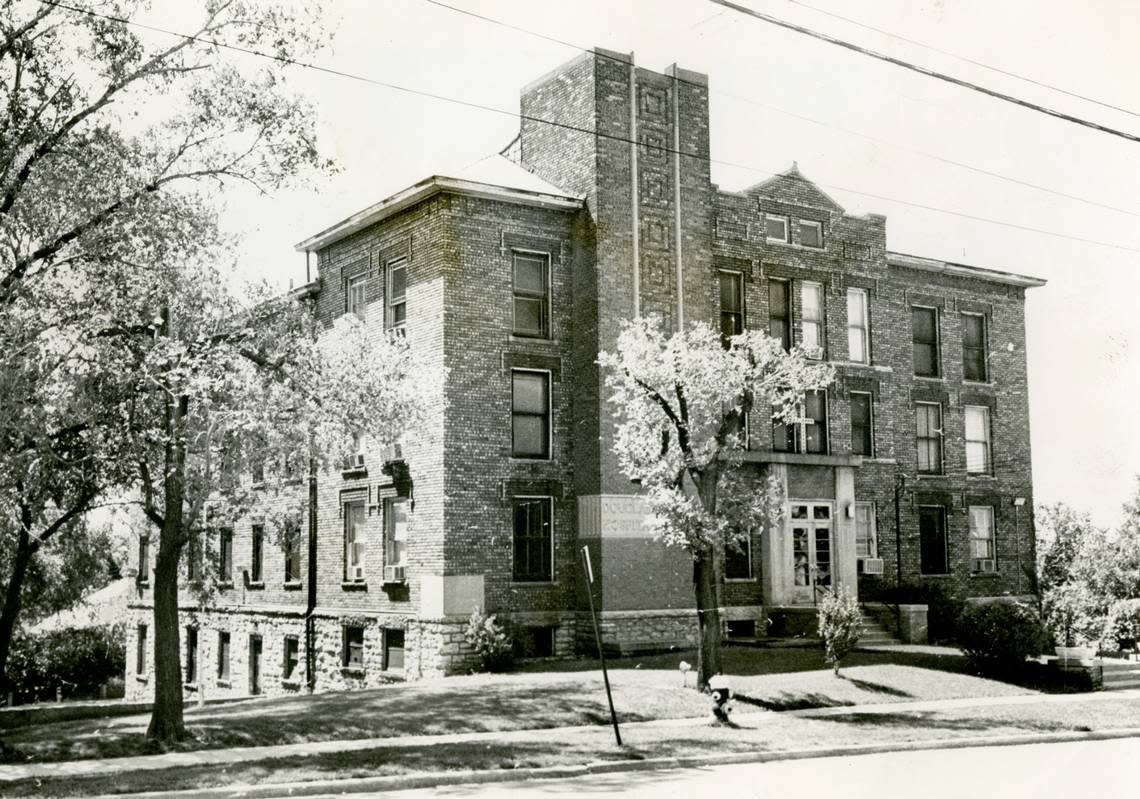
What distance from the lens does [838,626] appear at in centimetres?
2320

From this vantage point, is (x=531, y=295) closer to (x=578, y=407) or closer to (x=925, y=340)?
(x=578, y=407)

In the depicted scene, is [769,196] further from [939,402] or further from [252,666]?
[252,666]

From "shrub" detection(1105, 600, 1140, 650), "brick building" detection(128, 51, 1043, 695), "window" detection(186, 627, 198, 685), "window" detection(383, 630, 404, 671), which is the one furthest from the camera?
"window" detection(186, 627, 198, 685)

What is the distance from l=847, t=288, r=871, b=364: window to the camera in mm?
34281

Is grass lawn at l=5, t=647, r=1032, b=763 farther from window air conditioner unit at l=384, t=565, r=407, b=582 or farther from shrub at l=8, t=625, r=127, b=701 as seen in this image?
shrub at l=8, t=625, r=127, b=701

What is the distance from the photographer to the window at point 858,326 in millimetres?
34281

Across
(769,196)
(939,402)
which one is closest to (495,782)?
(769,196)

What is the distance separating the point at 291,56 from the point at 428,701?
11.1 meters

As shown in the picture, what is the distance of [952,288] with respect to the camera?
3681 centimetres

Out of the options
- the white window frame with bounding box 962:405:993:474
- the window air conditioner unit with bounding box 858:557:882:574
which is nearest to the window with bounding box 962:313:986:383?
the white window frame with bounding box 962:405:993:474

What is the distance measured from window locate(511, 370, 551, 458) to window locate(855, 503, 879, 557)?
33.4 feet

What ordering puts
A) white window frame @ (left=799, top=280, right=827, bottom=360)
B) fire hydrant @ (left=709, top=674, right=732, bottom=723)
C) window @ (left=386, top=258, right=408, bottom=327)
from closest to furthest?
1. fire hydrant @ (left=709, top=674, right=732, bottom=723)
2. window @ (left=386, top=258, right=408, bottom=327)
3. white window frame @ (left=799, top=280, right=827, bottom=360)

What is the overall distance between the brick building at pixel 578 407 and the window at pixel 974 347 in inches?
92.0

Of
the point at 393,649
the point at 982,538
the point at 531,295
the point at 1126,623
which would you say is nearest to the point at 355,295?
the point at 531,295
